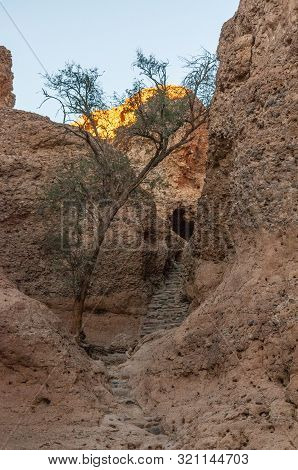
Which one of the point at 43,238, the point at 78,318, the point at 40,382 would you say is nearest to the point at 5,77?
the point at 43,238

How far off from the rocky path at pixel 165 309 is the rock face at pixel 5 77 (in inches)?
408

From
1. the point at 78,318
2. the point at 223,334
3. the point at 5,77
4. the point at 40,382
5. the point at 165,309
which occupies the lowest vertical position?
the point at 40,382

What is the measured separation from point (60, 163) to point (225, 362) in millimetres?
10827

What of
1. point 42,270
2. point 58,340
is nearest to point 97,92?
point 42,270

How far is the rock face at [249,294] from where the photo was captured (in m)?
7.41

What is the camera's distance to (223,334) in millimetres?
9000

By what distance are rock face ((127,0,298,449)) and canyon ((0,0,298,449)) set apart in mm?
20

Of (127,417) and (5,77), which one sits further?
(5,77)

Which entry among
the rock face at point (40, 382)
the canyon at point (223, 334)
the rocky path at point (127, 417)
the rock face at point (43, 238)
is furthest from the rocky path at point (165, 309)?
the rock face at point (40, 382)

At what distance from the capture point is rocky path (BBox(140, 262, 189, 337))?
53.9 ft

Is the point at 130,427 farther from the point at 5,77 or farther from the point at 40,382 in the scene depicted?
the point at 5,77

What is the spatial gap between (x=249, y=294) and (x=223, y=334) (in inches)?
27.1

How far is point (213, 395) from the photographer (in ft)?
27.8

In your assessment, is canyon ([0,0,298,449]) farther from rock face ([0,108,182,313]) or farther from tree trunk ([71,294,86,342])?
rock face ([0,108,182,313])
